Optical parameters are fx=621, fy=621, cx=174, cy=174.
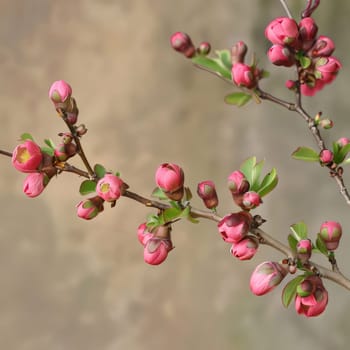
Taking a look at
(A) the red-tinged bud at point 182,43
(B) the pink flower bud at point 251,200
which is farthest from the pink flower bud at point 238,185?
(A) the red-tinged bud at point 182,43

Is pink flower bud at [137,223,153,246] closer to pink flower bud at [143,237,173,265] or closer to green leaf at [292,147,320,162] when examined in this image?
pink flower bud at [143,237,173,265]

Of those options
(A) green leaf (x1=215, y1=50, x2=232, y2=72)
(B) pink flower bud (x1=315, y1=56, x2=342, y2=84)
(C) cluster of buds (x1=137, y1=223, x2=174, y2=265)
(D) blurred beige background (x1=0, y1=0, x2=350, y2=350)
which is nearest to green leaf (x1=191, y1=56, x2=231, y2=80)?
(A) green leaf (x1=215, y1=50, x2=232, y2=72)

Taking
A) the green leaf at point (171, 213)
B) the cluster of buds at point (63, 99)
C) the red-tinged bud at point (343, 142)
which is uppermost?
the red-tinged bud at point (343, 142)

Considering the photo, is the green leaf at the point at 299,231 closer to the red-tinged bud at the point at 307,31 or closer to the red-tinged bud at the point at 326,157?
the red-tinged bud at the point at 326,157

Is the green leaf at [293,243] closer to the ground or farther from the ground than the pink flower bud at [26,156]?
closer to the ground

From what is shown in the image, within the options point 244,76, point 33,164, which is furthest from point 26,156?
point 244,76

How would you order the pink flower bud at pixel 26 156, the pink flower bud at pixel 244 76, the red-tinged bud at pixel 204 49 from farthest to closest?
the red-tinged bud at pixel 204 49, the pink flower bud at pixel 244 76, the pink flower bud at pixel 26 156

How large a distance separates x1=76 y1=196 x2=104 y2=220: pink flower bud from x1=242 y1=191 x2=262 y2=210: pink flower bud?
0.12 m

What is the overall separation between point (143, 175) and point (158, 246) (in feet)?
3.29

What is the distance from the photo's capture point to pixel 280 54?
551 millimetres

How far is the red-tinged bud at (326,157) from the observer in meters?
0.55

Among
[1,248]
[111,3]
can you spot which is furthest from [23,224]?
[111,3]

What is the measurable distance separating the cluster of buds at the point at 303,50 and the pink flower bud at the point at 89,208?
0.20 m

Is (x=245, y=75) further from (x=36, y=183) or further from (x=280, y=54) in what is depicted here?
(x=36, y=183)
